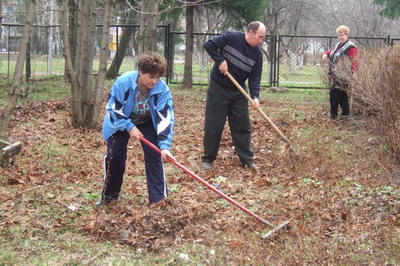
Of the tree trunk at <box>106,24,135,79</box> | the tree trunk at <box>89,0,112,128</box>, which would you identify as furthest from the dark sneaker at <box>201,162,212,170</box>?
the tree trunk at <box>106,24,135,79</box>

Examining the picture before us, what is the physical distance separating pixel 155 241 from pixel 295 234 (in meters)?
1.17

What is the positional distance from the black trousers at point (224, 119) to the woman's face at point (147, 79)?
8.38ft

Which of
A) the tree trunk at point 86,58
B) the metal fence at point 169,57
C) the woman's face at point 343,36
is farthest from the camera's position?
the metal fence at point 169,57

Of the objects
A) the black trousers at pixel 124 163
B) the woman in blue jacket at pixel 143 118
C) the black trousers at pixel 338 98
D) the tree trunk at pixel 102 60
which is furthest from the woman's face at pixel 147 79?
the black trousers at pixel 338 98

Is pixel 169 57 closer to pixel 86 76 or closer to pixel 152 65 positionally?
pixel 86 76

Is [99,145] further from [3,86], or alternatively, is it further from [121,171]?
[3,86]

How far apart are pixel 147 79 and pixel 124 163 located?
0.91 metres

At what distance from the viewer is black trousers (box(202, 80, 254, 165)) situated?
24.3 ft

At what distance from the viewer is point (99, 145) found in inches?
337

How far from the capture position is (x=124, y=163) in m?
5.30

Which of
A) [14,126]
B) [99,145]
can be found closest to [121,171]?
[99,145]

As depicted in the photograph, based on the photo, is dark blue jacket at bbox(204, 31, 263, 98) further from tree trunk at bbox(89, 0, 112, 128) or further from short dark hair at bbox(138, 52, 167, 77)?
tree trunk at bbox(89, 0, 112, 128)

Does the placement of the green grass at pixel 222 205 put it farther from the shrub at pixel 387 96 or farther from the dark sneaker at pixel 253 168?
the shrub at pixel 387 96

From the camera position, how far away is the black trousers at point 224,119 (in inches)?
292
